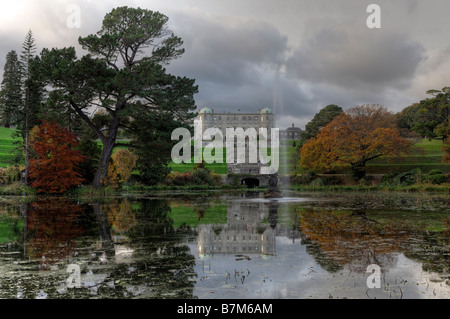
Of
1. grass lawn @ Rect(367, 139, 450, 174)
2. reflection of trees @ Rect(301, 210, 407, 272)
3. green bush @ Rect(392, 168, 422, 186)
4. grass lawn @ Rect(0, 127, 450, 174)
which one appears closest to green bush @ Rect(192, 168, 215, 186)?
grass lawn @ Rect(0, 127, 450, 174)

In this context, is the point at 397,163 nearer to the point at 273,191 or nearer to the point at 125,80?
the point at 273,191

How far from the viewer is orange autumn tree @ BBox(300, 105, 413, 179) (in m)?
41.2

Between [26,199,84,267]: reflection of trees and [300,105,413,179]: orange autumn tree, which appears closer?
[26,199,84,267]: reflection of trees

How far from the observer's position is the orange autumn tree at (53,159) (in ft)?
80.9

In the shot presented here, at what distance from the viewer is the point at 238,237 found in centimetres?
1018

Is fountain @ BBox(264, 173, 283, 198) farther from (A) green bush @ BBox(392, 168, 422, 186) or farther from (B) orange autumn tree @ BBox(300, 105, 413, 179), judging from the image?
(B) orange autumn tree @ BBox(300, 105, 413, 179)

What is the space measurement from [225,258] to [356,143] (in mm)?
37630

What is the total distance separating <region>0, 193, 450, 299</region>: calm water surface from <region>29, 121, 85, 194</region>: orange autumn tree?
11921 millimetres

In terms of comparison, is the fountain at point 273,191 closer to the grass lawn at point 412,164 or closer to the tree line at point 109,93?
the tree line at point 109,93

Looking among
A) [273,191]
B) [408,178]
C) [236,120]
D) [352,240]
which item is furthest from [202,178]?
[236,120]

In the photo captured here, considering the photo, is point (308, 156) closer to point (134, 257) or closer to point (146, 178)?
point (146, 178)
